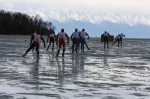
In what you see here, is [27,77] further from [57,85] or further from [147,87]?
[147,87]

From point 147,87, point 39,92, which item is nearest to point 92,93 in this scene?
point 39,92

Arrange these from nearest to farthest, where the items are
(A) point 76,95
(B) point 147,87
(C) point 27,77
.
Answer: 1. (A) point 76,95
2. (B) point 147,87
3. (C) point 27,77

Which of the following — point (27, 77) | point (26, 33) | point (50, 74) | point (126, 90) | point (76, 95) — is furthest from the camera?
point (26, 33)

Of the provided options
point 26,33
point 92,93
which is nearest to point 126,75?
point 92,93

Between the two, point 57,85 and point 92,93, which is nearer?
point 92,93

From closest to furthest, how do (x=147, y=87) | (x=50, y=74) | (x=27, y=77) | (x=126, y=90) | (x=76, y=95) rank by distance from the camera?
(x=76, y=95), (x=126, y=90), (x=147, y=87), (x=27, y=77), (x=50, y=74)

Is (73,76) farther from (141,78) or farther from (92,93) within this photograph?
(92,93)

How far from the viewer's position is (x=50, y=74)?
1509 centimetres

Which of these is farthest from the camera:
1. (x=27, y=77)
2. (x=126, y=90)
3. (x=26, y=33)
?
(x=26, y=33)

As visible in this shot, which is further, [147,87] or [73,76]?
[73,76]

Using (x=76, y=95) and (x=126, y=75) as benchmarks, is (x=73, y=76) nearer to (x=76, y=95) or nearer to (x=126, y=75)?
(x=126, y=75)

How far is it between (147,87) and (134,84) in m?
0.63

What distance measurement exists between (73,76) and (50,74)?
911 millimetres

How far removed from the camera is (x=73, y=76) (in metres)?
14.6
